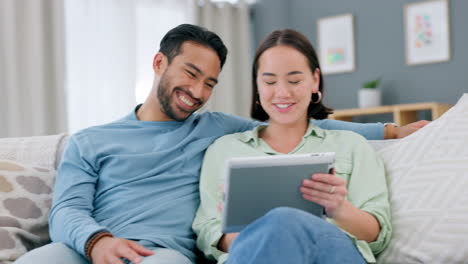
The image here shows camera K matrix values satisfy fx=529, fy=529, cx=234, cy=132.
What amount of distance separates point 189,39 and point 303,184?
749mm

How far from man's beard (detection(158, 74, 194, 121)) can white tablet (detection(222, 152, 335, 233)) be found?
23.3 inches

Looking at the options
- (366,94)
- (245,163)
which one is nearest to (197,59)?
(245,163)

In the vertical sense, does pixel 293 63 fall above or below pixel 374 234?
above

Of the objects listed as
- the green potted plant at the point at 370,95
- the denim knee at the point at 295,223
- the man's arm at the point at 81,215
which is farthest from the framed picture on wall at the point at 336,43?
the denim knee at the point at 295,223

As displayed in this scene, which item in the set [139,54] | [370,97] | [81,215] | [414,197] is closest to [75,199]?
[81,215]

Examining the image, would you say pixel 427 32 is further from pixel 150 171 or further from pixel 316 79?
pixel 150 171

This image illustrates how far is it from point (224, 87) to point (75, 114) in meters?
1.45

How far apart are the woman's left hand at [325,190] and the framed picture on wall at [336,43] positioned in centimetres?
377

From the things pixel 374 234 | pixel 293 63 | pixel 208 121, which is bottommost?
pixel 374 234

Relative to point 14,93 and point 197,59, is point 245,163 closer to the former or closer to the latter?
point 197,59

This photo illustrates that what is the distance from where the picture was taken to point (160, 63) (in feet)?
5.66

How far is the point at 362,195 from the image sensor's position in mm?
1305

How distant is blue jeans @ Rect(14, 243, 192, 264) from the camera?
121 centimetres

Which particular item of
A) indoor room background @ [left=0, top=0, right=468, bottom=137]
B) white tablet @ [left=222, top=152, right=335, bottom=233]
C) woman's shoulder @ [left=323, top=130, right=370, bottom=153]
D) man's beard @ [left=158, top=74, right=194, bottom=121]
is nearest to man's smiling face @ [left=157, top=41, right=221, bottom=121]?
man's beard @ [left=158, top=74, right=194, bottom=121]
